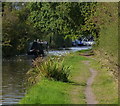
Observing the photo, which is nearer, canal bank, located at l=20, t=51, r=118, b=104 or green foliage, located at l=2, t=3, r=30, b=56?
canal bank, located at l=20, t=51, r=118, b=104

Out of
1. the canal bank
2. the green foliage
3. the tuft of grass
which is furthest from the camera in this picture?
the green foliage

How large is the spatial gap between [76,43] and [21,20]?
128ft

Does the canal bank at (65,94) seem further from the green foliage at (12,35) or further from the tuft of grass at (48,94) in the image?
the green foliage at (12,35)

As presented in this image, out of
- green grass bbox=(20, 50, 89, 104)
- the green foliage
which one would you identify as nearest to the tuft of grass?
green grass bbox=(20, 50, 89, 104)

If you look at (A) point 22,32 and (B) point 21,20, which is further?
(B) point 21,20

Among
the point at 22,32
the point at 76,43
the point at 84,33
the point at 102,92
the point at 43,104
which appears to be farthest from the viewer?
the point at 76,43

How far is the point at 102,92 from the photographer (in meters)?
16.0

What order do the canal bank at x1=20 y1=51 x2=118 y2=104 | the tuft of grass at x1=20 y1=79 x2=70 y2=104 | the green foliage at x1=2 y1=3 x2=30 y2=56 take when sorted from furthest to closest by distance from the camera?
the green foliage at x1=2 y1=3 x2=30 y2=56 < the canal bank at x1=20 y1=51 x2=118 y2=104 < the tuft of grass at x1=20 y1=79 x2=70 y2=104

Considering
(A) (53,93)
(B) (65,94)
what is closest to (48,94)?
(A) (53,93)

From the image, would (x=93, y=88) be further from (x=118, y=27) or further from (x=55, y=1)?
(x=55, y=1)

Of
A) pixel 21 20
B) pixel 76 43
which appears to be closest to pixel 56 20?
pixel 21 20

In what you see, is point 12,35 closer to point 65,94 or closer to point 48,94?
point 65,94

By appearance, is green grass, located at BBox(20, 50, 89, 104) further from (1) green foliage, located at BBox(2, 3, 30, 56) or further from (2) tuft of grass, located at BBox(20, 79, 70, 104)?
(1) green foliage, located at BBox(2, 3, 30, 56)

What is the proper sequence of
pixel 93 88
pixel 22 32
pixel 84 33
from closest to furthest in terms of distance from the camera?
pixel 93 88, pixel 84 33, pixel 22 32
